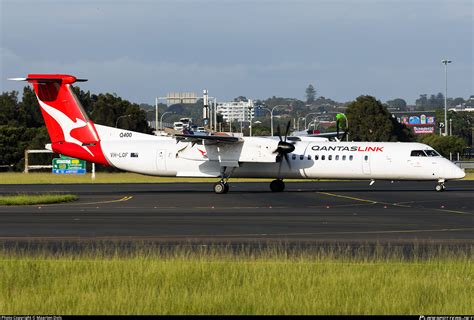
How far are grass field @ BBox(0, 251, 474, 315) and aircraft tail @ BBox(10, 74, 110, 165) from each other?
2813 cm

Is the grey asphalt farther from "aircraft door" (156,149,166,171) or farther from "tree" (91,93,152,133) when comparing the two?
"tree" (91,93,152,133)

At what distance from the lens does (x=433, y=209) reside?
107 ft

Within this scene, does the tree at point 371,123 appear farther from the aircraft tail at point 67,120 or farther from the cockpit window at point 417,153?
the aircraft tail at point 67,120

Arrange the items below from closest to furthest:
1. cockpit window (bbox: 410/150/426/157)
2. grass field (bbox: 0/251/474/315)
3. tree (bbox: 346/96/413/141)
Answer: grass field (bbox: 0/251/474/315), cockpit window (bbox: 410/150/426/157), tree (bbox: 346/96/413/141)

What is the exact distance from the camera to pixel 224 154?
45125 millimetres

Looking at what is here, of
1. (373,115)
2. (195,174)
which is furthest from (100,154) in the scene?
(373,115)

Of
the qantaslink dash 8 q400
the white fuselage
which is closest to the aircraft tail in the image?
the qantaslink dash 8 q400

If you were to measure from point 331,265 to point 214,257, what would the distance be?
277 cm

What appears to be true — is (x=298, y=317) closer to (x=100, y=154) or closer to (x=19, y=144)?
(x=100, y=154)

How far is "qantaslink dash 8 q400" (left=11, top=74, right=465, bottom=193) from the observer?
43156 millimetres

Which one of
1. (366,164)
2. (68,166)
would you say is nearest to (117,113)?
(68,166)

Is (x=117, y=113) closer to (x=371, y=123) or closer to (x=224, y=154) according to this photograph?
(x=371, y=123)

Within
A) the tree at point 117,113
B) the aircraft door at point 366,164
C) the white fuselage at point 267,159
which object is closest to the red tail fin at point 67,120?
the white fuselage at point 267,159

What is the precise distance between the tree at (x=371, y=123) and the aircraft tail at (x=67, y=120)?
7524 centimetres
